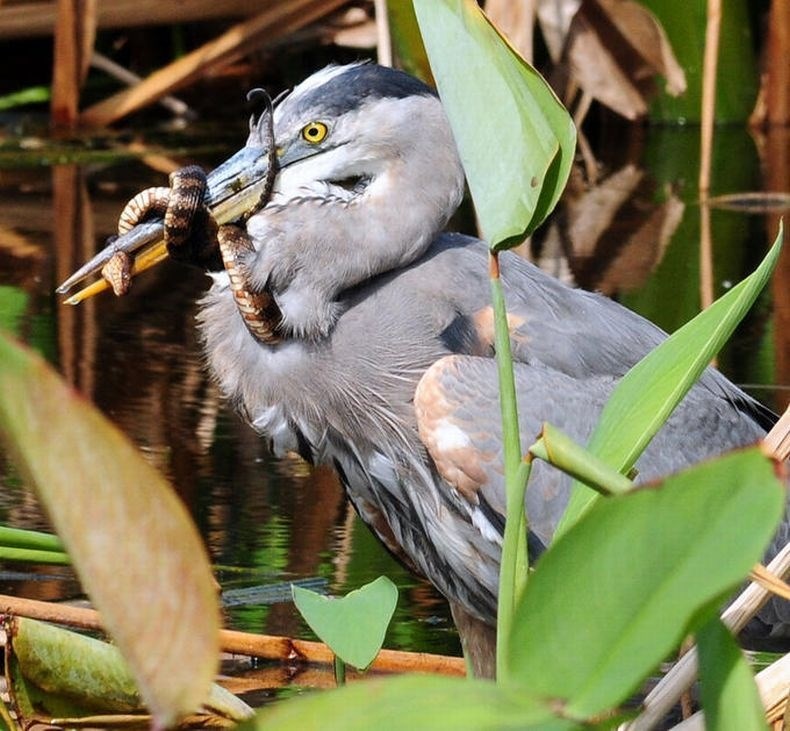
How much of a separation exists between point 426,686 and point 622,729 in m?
0.92

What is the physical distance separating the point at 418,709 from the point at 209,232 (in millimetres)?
1785

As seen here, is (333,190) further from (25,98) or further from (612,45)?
(25,98)

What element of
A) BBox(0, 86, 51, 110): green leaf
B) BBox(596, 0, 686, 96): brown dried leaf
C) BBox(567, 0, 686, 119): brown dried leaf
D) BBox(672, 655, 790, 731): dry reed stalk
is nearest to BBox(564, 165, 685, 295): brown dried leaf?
BBox(567, 0, 686, 119): brown dried leaf

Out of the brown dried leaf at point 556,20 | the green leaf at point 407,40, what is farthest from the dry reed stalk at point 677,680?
the brown dried leaf at point 556,20

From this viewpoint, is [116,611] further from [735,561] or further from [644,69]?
[644,69]

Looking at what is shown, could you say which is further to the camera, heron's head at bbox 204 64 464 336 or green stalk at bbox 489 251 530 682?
heron's head at bbox 204 64 464 336

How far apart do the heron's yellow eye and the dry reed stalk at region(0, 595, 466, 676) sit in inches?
34.8

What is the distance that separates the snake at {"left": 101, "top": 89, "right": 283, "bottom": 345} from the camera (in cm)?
289

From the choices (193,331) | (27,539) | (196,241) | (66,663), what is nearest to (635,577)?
(27,539)

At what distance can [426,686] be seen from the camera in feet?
4.29

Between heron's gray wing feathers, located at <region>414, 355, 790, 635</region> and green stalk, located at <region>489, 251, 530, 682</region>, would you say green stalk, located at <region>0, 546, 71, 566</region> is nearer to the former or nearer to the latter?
heron's gray wing feathers, located at <region>414, 355, 790, 635</region>

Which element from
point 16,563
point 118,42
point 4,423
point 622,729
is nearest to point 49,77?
point 118,42

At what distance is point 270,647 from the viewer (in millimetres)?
2902

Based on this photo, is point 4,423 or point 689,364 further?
point 689,364
